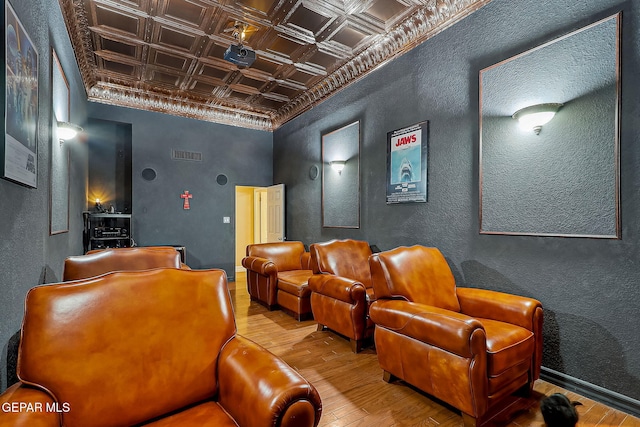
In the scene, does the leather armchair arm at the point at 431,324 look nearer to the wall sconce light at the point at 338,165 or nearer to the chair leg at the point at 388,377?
the chair leg at the point at 388,377

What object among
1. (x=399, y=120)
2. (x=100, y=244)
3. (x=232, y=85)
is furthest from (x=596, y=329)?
(x=100, y=244)

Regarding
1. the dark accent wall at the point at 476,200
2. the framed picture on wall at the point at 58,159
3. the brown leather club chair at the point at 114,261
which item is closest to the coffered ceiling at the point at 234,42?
the dark accent wall at the point at 476,200

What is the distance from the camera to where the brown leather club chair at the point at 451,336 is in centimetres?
182

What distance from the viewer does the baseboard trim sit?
2072 millimetres

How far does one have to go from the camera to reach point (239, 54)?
395 cm

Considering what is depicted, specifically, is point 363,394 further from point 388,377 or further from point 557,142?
point 557,142

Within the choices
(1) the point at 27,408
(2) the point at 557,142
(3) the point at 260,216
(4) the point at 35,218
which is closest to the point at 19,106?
(4) the point at 35,218

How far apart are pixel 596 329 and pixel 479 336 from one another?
118cm

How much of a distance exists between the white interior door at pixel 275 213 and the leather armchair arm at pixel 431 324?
13.7 ft

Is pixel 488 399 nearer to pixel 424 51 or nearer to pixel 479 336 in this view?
pixel 479 336

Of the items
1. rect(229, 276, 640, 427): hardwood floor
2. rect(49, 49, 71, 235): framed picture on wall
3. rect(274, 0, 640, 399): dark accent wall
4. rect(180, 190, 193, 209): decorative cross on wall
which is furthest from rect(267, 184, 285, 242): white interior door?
rect(49, 49, 71, 235): framed picture on wall

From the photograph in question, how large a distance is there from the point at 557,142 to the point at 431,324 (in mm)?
1775

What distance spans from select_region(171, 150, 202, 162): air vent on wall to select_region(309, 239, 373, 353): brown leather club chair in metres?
3.75

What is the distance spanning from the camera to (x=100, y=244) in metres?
5.04
